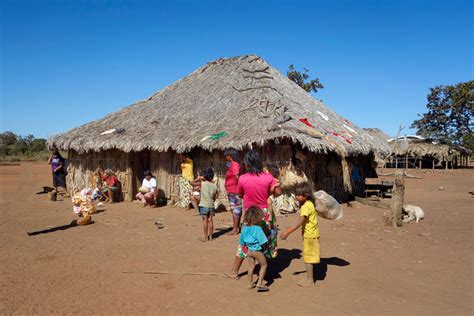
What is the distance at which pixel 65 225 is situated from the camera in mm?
8297

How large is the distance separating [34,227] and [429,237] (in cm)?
791

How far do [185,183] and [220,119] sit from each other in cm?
218

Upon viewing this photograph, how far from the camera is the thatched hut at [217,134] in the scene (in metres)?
9.96

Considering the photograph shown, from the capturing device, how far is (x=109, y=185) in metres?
11.8

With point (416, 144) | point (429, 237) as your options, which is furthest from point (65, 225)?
point (416, 144)

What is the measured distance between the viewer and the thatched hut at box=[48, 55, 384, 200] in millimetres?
9961

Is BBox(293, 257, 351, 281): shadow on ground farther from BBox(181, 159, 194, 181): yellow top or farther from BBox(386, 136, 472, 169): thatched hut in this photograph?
BBox(386, 136, 472, 169): thatched hut

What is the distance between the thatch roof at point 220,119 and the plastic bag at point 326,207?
1311mm

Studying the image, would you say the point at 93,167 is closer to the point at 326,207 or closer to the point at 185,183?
the point at 185,183

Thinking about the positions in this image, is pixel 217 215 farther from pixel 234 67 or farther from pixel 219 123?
pixel 234 67

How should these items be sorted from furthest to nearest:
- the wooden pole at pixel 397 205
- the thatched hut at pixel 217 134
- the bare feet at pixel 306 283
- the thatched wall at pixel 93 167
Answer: the thatched wall at pixel 93 167
the thatched hut at pixel 217 134
the wooden pole at pixel 397 205
the bare feet at pixel 306 283

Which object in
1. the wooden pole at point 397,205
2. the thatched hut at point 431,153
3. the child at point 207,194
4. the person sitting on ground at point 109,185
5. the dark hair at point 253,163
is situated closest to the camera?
the dark hair at point 253,163

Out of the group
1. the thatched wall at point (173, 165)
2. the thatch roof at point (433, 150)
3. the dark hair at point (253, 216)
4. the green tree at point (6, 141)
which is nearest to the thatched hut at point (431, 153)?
the thatch roof at point (433, 150)

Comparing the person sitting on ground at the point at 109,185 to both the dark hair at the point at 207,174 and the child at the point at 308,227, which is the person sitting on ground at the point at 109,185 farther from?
the child at the point at 308,227
